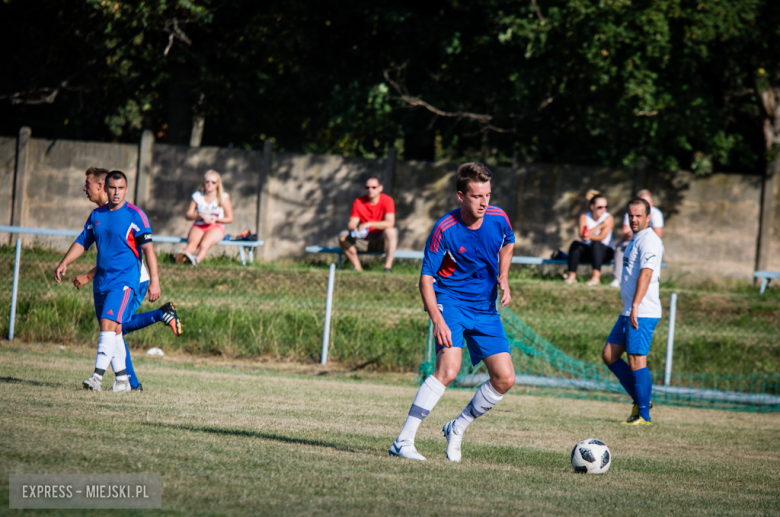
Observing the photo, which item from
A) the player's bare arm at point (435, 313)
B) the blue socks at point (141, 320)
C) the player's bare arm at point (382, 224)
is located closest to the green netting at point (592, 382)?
the player's bare arm at point (382, 224)

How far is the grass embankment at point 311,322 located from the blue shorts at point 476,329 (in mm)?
6569

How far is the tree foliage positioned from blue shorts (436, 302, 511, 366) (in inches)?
403

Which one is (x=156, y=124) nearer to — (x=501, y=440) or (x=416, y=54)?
(x=416, y=54)

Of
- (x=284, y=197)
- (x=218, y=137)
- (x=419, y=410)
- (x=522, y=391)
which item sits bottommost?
(x=522, y=391)

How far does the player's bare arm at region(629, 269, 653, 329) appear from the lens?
26.0 feet

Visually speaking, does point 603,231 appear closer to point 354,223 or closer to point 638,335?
point 354,223

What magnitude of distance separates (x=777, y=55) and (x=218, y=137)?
16.1 meters

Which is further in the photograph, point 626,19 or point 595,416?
point 626,19

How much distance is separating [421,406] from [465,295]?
782mm

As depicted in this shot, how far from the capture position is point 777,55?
51.5ft

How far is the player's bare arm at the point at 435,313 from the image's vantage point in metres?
5.07

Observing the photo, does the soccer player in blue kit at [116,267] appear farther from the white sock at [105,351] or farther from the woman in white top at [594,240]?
the woman in white top at [594,240]

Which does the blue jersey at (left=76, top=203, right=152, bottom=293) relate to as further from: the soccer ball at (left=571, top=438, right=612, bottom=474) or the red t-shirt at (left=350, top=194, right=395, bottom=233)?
the red t-shirt at (left=350, top=194, right=395, bottom=233)

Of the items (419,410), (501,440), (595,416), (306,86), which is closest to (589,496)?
(419,410)
